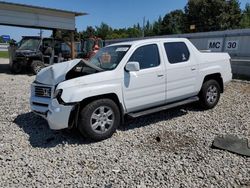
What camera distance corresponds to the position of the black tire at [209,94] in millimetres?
7137

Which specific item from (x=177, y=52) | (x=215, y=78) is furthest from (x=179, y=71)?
(x=215, y=78)

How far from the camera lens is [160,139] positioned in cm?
550

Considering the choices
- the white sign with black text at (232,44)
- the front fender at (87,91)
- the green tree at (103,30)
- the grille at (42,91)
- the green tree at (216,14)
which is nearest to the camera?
the front fender at (87,91)

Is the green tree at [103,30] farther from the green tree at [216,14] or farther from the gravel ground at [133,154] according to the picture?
the gravel ground at [133,154]

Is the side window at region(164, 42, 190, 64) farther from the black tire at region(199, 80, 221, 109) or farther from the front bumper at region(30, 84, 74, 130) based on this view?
the front bumper at region(30, 84, 74, 130)

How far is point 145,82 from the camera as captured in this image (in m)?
5.91

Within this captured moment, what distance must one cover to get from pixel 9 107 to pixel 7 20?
11.6m

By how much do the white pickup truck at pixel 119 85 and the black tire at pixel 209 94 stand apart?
23 millimetres

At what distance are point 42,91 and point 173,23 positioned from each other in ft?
217

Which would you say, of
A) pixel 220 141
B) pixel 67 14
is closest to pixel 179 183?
pixel 220 141

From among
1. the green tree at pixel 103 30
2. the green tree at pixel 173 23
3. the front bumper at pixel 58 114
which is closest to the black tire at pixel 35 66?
the front bumper at pixel 58 114

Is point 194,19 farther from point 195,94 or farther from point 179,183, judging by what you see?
point 179,183

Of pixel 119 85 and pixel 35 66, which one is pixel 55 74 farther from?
pixel 35 66

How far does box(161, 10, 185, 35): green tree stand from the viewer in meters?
65.6
